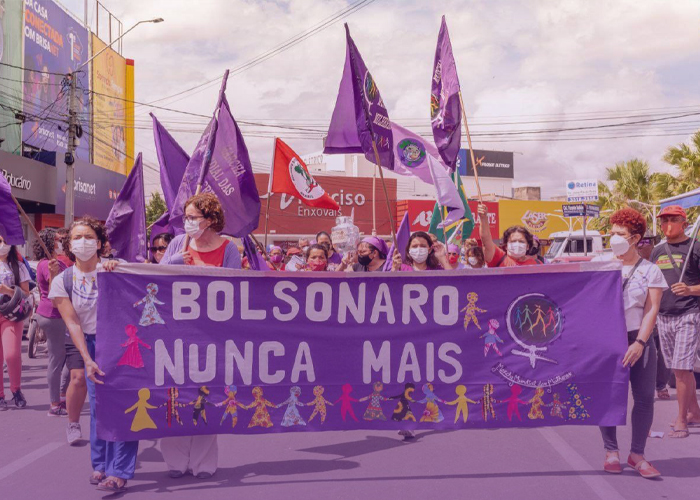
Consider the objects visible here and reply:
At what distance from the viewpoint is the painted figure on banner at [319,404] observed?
17.0 ft

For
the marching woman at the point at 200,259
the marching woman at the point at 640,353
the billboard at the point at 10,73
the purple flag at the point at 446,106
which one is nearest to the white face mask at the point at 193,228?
the marching woman at the point at 200,259

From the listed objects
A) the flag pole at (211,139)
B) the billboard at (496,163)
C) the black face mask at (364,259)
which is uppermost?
the billboard at (496,163)

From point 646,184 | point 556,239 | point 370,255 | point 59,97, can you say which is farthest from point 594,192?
point 370,255

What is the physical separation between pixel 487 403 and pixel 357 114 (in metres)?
3.67

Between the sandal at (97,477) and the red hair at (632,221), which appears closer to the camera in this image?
the sandal at (97,477)

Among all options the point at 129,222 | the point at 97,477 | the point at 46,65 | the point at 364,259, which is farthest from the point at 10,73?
the point at 97,477

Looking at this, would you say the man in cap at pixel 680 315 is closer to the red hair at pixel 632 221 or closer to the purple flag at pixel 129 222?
the red hair at pixel 632 221

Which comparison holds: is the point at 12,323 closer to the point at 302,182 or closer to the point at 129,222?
the point at 129,222

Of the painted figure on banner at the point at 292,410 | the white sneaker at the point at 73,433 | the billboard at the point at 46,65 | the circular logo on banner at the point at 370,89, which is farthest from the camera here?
the billboard at the point at 46,65

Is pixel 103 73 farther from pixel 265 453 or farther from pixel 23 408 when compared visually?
pixel 265 453

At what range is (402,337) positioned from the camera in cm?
532

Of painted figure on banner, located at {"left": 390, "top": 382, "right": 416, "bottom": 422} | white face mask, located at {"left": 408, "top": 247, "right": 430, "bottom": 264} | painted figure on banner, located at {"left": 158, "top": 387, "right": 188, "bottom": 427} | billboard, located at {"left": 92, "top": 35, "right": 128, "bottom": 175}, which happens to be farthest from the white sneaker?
billboard, located at {"left": 92, "top": 35, "right": 128, "bottom": 175}

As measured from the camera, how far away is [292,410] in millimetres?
5188

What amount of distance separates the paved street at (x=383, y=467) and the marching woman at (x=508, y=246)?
1370 mm
